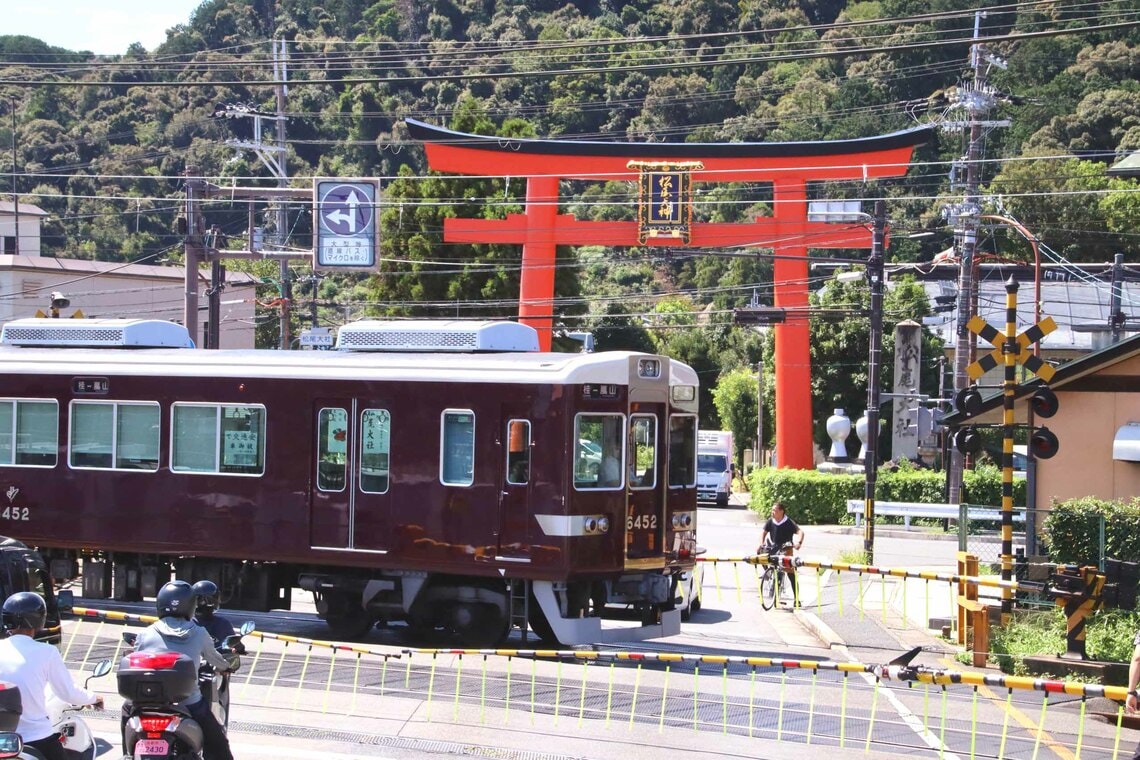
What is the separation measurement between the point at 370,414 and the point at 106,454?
4047mm

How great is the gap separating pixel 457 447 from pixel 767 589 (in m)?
7.82

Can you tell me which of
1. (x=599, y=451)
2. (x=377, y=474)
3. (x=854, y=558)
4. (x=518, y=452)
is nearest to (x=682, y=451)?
(x=599, y=451)

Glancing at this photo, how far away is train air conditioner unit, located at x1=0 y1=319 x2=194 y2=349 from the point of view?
18.9m

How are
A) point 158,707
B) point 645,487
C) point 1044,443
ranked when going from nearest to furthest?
point 158,707
point 645,487
point 1044,443

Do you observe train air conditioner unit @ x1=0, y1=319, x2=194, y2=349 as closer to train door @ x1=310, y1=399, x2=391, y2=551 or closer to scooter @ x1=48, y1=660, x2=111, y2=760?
train door @ x1=310, y1=399, x2=391, y2=551

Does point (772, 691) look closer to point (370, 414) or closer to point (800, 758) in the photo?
point (800, 758)

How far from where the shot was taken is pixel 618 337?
75.9 meters

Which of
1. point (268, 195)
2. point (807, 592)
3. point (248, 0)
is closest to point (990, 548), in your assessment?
point (807, 592)

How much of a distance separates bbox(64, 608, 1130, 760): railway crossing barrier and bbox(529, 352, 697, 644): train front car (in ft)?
2.83

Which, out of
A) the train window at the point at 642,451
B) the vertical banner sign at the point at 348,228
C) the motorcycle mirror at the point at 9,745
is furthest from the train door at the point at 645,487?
the vertical banner sign at the point at 348,228

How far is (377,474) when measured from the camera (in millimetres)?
16391

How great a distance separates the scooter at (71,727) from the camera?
7.93m

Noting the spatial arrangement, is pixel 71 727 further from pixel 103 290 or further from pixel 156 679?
pixel 103 290

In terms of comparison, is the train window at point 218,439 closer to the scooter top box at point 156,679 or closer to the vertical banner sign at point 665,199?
the scooter top box at point 156,679
